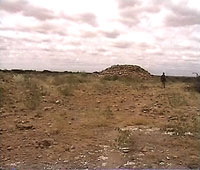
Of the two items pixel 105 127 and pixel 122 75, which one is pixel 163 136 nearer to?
pixel 105 127

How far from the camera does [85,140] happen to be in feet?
20.7

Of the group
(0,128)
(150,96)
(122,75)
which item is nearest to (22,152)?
(0,128)

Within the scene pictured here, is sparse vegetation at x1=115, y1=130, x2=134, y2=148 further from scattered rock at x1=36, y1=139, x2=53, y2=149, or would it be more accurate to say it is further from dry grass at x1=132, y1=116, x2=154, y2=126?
scattered rock at x1=36, y1=139, x2=53, y2=149

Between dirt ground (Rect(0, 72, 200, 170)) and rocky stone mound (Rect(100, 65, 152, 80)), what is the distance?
10.7m

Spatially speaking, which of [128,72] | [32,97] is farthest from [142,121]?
[128,72]

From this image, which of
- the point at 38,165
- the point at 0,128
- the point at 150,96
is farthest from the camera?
the point at 150,96

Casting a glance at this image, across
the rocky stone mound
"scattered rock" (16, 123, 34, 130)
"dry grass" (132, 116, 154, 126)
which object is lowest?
"scattered rock" (16, 123, 34, 130)

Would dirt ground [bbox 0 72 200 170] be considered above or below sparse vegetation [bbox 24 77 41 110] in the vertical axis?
below

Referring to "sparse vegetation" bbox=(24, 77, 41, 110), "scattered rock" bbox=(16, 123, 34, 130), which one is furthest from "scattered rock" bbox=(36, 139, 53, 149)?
"sparse vegetation" bbox=(24, 77, 41, 110)

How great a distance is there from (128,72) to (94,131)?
1619 cm

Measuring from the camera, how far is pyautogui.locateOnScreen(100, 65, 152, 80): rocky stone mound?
22.5 m

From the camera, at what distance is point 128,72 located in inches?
906

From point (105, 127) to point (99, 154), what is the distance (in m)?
2.05

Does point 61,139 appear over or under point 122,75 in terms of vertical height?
under
